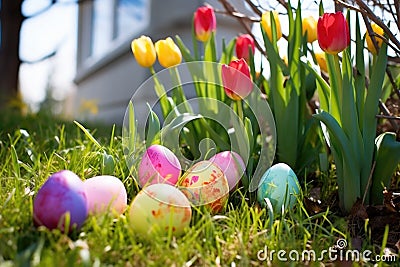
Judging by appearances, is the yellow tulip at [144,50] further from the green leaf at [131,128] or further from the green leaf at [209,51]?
the green leaf at [131,128]

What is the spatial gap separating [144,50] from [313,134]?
23.9 inches

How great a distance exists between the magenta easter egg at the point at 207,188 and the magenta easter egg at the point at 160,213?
11 cm

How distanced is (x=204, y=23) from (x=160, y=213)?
0.83 metres

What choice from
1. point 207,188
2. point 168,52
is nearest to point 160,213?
point 207,188

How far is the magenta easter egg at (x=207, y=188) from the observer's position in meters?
1.02

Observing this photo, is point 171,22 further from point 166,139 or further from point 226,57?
point 166,139

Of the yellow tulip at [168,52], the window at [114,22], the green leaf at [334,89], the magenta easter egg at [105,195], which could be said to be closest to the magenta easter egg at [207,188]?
the magenta easter egg at [105,195]

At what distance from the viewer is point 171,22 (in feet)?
10.9

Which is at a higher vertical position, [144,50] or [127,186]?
[144,50]

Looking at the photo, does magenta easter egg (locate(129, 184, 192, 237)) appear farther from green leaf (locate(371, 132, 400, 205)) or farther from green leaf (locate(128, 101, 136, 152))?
green leaf (locate(371, 132, 400, 205))

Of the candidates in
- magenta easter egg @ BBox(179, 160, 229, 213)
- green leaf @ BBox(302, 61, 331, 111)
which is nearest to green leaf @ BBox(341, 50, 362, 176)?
green leaf @ BBox(302, 61, 331, 111)

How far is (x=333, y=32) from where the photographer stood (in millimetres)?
1063

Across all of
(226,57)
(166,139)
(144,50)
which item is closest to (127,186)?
(166,139)

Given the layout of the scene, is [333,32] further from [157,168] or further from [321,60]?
[157,168]
